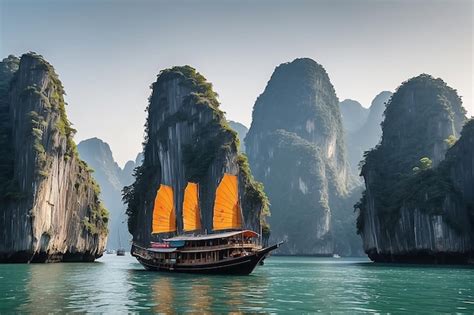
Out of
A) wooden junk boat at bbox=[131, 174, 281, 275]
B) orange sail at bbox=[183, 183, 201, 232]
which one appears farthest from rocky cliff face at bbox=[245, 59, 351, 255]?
wooden junk boat at bbox=[131, 174, 281, 275]

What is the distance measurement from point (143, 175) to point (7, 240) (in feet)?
101

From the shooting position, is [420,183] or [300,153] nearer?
[420,183]

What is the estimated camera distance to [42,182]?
60.5 m

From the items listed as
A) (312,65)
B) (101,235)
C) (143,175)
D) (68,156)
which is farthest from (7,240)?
(312,65)

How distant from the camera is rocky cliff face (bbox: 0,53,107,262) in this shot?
58688 millimetres

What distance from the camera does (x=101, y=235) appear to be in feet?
253

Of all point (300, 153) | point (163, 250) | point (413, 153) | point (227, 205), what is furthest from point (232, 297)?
point (300, 153)

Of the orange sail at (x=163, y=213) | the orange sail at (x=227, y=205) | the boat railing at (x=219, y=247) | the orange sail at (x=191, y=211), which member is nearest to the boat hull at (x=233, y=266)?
the boat railing at (x=219, y=247)

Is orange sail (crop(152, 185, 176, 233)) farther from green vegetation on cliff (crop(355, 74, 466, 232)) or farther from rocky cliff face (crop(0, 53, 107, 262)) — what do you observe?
green vegetation on cliff (crop(355, 74, 466, 232))

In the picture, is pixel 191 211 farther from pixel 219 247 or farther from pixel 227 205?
pixel 219 247

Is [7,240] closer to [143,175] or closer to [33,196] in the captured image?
[33,196]

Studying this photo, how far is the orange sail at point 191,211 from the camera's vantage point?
45.4 meters

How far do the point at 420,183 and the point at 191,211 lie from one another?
3660 centimetres

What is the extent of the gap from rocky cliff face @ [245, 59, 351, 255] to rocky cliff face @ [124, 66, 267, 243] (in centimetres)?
7676
